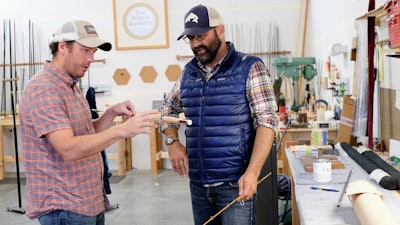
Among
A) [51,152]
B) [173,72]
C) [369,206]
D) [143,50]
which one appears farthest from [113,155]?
[369,206]

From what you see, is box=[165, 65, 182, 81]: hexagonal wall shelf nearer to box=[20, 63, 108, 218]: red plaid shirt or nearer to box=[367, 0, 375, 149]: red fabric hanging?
box=[367, 0, 375, 149]: red fabric hanging

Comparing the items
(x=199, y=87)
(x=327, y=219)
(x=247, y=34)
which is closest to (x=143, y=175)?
(x=247, y=34)

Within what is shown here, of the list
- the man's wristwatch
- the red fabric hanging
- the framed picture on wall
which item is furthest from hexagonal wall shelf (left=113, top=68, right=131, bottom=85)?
the man's wristwatch

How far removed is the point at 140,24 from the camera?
7461mm

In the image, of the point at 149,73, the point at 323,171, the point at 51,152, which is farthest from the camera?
the point at 149,73

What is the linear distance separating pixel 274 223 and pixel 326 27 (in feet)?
8.95

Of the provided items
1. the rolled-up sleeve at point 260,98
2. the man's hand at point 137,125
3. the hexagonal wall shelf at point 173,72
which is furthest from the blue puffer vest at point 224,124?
the hexagonal wall shelf at point 173,72

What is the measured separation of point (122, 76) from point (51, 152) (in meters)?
5.50

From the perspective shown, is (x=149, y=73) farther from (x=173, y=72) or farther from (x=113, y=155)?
(x=113, y=155)

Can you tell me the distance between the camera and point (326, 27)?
18.7 feet

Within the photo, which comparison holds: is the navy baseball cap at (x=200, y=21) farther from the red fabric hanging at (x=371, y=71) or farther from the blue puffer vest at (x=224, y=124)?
the red fabric hanging at (x=371, y=71)

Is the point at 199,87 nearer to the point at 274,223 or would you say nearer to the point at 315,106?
the point at 274,223

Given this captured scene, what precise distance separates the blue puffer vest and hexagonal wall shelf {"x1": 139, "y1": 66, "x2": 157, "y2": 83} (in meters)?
5.13

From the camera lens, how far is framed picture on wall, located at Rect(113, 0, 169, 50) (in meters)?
7.43
